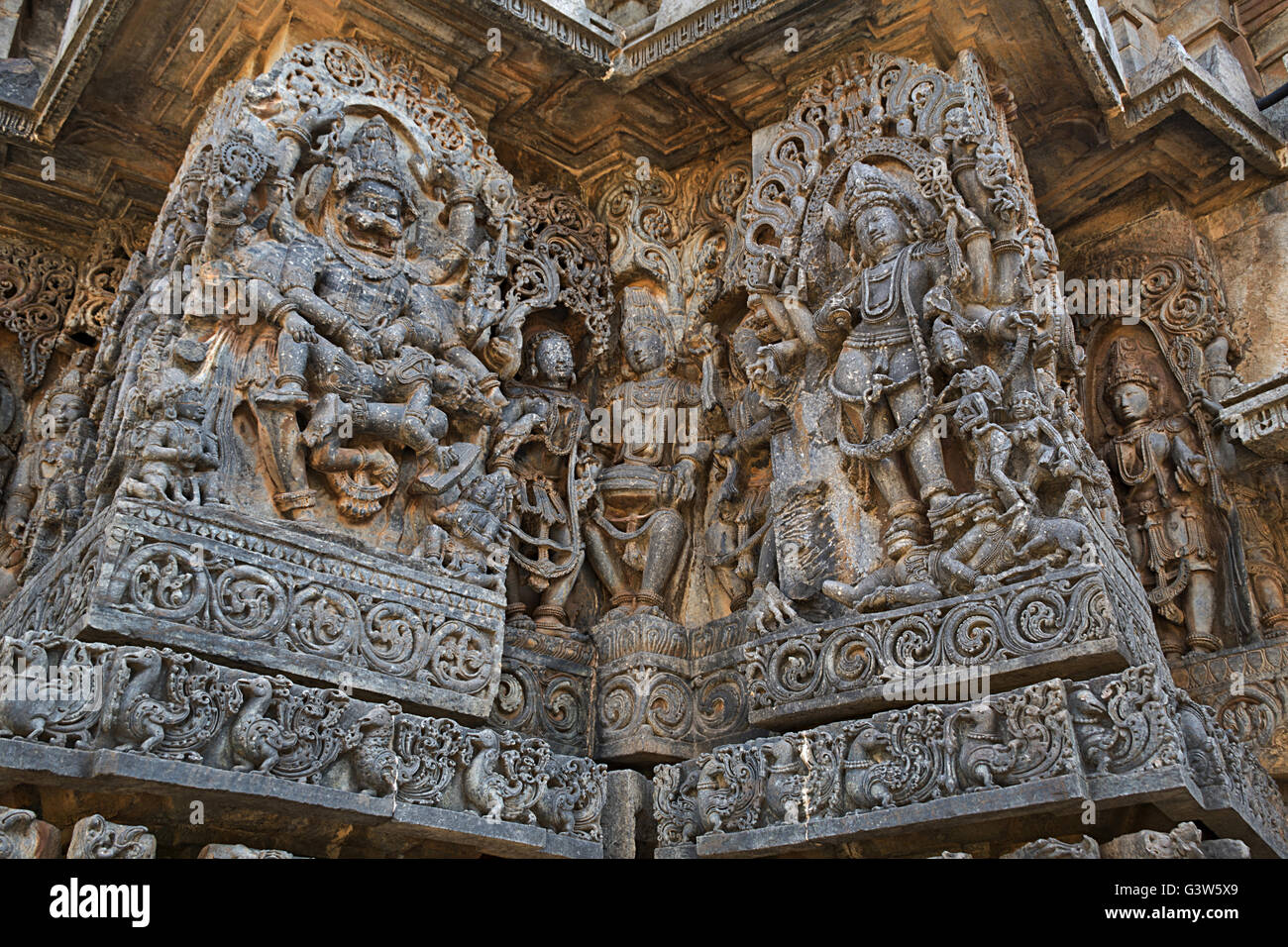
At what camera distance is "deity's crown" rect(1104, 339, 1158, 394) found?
7797 mm

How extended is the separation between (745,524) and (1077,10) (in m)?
3.66

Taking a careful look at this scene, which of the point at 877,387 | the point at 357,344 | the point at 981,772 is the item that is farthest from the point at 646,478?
the point at 981,772

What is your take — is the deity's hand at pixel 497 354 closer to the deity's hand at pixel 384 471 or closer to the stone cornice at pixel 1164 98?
the deity's hand at pixel 384 471

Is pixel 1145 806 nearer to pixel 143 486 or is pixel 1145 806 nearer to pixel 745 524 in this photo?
pixel 745 524

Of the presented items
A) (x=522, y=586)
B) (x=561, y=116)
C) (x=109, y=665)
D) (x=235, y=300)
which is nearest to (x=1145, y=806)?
(x=522, y=586)

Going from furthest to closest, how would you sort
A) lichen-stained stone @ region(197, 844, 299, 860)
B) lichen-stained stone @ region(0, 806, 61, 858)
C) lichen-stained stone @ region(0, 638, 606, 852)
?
lichen-stained stone @ region(197, 844, 299, 860) → lichen-stained stone @ region(0, 638, 606, 852) → lichen-stained stone @ region(0, 806, 61, 858)

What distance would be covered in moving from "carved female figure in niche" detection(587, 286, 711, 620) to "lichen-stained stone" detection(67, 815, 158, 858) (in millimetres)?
3067

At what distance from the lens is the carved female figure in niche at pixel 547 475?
694cm

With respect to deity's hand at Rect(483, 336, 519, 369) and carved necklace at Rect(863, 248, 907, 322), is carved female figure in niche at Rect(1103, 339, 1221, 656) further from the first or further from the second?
deity's hand at Rect(483, 336, 519, 369)

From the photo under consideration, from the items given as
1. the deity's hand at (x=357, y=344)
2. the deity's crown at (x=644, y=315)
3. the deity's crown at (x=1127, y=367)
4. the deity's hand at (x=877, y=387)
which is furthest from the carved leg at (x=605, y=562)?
the deity's crown at (x=1127, y=367)

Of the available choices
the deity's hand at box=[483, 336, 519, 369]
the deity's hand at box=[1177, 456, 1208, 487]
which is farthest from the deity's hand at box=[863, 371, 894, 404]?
the deity's hand at box=[1177, 456, 1208, 487]

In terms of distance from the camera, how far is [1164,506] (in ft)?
24.2

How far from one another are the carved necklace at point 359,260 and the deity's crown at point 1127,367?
4.67 metres

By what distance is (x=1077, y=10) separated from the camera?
7102 millimetres
